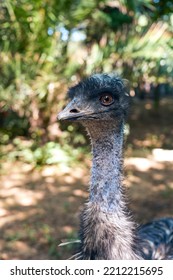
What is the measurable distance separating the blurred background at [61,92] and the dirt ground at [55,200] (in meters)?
0.01

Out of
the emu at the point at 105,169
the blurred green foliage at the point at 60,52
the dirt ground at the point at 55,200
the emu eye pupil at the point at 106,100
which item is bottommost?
the dirt ground at the point at 55,200

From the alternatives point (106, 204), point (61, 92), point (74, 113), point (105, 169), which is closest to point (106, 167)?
point (105, 169)

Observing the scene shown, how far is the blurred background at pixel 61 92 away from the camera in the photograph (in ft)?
14.1

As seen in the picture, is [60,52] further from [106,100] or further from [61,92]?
[106,100]

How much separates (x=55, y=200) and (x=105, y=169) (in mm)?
2622

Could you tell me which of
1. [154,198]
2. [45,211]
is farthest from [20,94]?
[154,198]

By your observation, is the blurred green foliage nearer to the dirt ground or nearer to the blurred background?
the blurred background

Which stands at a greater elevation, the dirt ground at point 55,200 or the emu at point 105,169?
the emu at point 105,169

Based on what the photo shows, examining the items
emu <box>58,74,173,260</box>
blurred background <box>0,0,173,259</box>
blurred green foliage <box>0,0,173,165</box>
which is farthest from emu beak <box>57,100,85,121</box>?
blurred green foliage <box>0,0,173,165</box>

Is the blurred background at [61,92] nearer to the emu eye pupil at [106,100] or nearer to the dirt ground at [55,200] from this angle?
the dirt ground at [55,200]

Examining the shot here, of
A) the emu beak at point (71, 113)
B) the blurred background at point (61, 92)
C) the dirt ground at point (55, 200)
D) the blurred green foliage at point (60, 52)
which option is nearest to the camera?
the emu beak at point (71, 113)

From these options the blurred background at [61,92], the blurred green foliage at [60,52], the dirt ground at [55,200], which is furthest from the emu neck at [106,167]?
the blurred green foliage at [60,52]

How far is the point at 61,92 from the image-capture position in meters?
5.55

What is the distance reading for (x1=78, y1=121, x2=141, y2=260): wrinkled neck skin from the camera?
6.20 ft
